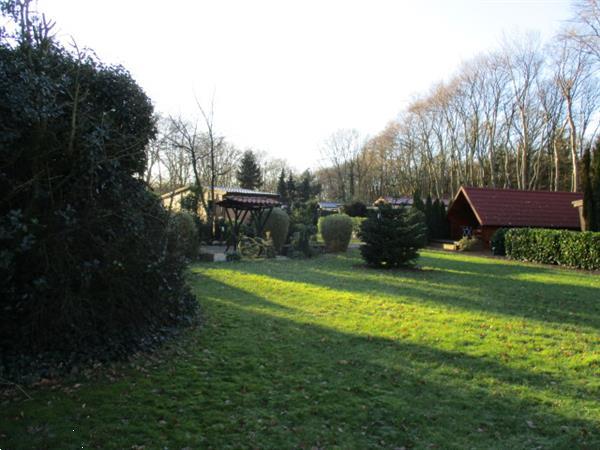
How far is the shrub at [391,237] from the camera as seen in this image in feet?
46.1

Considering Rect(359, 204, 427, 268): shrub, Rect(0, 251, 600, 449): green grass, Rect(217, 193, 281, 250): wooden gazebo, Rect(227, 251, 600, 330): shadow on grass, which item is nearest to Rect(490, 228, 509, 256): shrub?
Rect(227, 251, 600, 330): shadow on grass

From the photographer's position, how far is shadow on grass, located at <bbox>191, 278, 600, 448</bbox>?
3500 millimetres

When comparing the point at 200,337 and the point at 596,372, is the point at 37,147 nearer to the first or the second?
the point at 200,337

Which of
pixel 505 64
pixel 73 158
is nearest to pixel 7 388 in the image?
pixel 73 158

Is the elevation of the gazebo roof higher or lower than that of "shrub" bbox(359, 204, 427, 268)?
higher

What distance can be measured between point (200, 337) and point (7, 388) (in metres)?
2.33

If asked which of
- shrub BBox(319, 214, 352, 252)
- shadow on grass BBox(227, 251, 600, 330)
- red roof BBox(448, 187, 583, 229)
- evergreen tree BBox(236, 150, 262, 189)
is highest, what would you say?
evergreen tree BBox(236, 150, 262, 189)

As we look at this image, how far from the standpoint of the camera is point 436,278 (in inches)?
486

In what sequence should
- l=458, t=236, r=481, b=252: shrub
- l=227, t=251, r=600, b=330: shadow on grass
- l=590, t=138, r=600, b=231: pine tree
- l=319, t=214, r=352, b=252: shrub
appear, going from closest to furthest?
l=227, t=251, r=600, b=330: shadow on grass < l=590, t=138, r=600, b=231: pine tree < l=319, t=214, r=352, b=252: shrub < l=458, t=236, r=481, b=252: shrub

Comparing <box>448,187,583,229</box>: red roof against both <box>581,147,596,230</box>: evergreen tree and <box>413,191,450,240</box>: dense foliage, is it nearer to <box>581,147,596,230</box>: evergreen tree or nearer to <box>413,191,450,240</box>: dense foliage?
<box>413,191,450,240</box>: dense foliage

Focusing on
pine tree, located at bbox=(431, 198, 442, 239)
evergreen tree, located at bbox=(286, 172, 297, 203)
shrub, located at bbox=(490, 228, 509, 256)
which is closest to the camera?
shrub, located at bbox=(490, 228, 509, 256)

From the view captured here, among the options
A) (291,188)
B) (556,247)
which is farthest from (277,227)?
(291,188)

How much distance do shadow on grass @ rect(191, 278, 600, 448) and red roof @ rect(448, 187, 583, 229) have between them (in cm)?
1725

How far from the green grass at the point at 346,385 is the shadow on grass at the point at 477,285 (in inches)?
5.1
